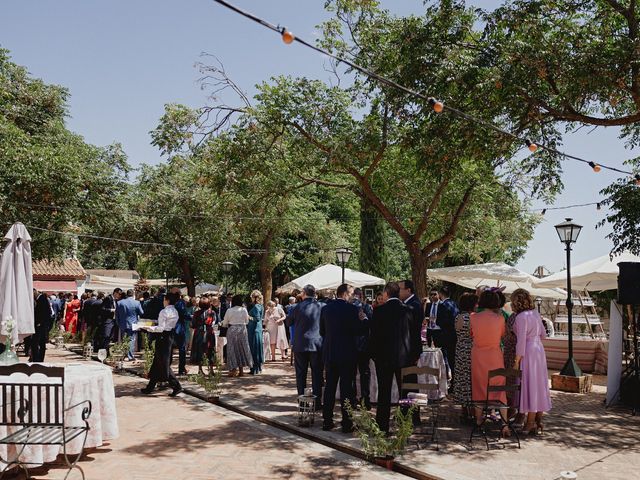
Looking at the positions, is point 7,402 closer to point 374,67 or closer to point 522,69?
point 522,69

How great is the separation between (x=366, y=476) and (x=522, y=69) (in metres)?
6.83

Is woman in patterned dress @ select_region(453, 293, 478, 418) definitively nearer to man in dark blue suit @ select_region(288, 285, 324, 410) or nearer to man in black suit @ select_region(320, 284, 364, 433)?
man in black suit @ select_region(320, 284, 364, 433)

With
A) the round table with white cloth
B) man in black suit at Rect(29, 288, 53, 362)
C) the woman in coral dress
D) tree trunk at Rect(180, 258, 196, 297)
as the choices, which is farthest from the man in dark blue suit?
tree trunk at Rect(180, 258, 196, 297)

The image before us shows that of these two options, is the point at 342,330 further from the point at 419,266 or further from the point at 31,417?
the point at 419,266

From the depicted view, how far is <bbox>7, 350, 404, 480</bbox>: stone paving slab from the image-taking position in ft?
19.4

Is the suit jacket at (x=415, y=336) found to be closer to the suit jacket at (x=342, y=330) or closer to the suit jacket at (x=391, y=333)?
the suit jacket at (x=391, y=333)

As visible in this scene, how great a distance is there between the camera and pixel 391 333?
284 inches

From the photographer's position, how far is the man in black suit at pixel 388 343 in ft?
23.6

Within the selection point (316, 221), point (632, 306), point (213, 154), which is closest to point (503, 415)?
point (632, 306)

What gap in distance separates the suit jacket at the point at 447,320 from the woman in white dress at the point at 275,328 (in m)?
6.15

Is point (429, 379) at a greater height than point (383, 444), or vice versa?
point (429, 379)

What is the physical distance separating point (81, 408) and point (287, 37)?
423cm

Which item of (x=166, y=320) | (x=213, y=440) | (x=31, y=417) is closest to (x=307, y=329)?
(x=213, y=440)

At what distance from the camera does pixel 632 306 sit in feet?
33.0
